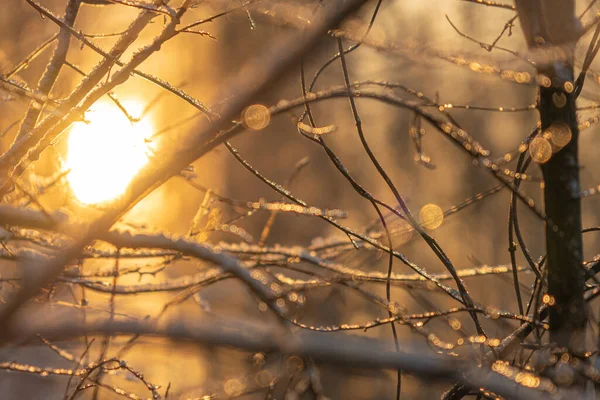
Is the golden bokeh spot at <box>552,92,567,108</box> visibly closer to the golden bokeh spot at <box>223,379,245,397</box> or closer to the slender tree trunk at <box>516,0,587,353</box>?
the slender tree trunk at <box>516,0,587,353</box>

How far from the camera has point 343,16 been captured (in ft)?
2.25

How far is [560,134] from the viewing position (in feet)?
5.64

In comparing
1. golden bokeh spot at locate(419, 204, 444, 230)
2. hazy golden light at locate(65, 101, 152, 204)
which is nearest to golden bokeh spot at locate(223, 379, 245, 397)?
hazy golden light at locate(65, 101, 152, 204)

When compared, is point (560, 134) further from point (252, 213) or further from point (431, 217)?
point (252, 213)

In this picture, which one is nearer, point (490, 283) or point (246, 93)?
point (246, 93)

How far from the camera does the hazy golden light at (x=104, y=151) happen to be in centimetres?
184

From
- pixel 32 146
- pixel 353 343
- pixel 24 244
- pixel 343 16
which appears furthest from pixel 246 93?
pixel 24 244

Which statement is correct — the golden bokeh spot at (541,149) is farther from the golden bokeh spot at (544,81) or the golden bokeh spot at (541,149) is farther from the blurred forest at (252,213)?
the golden bokeh spot at (544,81)

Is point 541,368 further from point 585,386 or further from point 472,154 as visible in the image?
point 472,154

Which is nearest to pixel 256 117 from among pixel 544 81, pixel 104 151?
pixel 544 81

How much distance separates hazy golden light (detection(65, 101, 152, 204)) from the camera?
1.84 metres

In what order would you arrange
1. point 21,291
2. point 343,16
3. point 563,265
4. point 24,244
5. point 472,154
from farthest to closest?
point 24,244 < point 563,265 < point 472,154 < point 21,291 < point 343,16

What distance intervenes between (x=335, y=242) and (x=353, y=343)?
5.65 feet

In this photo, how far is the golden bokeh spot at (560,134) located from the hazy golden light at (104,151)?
42.1 inches
